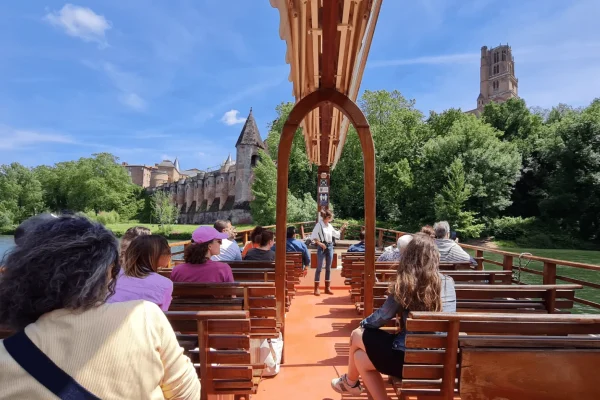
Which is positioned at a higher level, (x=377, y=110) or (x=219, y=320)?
(x=377, y=110)

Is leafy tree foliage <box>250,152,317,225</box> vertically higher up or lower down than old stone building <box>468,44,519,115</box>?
lower down

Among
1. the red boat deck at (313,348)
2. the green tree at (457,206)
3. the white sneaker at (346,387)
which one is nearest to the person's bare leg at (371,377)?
the white sneaker at (346,387)

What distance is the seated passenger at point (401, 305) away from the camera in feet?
6.51

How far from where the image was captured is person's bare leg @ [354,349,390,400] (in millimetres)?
2150

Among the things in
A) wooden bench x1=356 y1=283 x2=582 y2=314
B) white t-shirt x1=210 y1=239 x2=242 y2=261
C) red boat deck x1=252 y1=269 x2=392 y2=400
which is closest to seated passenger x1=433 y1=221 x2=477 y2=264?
red boat deck x1=252 y1=269 x2=392 y2=400

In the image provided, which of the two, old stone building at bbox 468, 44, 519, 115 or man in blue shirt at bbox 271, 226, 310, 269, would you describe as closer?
man in blue shirt at bbox 271, 226, 310, 269

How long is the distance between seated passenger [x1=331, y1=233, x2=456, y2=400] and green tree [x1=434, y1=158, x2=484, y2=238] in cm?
2675

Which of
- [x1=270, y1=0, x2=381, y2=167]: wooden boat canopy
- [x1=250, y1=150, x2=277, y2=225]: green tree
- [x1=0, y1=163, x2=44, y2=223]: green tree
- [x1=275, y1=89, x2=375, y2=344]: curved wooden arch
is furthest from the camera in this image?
[x1=0, y1=163, x2=44, y2=223]: green tree

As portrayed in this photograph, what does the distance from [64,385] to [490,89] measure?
9280 centimetres

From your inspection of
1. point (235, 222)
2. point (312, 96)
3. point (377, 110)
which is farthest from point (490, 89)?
point (312, 96)

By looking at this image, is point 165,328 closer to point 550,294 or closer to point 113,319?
point 113,319

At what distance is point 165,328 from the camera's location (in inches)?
42.0

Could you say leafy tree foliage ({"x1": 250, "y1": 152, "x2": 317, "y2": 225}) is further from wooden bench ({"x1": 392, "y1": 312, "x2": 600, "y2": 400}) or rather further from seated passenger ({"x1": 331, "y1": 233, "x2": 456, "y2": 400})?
wooden bench ({"x1": 392, "y1": 312, "x2": 600, "y2": 400})

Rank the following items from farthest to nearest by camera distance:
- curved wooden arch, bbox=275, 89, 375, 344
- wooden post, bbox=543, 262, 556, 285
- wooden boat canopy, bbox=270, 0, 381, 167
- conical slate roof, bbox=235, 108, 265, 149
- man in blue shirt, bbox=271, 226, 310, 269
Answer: conical slate roof, bbox=235, 108, 265, 149, man in blue shirt, bbox=271, 226, 310, 269, wooden post, bbox=543, 262, 556, 285, curved wooden arch, bbox=275, 89, 375, 344, wooden boat canopy, bbox=270, 0, 381, 167
